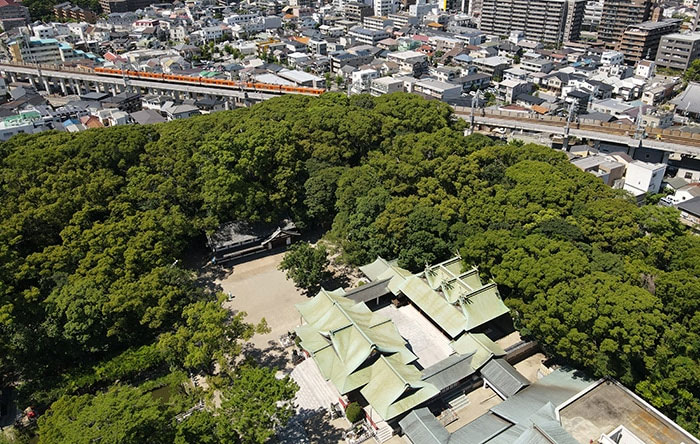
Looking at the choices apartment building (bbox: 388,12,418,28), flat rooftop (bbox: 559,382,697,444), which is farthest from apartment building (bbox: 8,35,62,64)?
flat rooftop (bbox: 559,382,697,444)

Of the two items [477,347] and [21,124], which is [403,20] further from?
[477,347]

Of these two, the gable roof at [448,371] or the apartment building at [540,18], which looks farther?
the apartment building at [540,18]

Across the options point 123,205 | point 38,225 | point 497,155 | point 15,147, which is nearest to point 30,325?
point 38,225

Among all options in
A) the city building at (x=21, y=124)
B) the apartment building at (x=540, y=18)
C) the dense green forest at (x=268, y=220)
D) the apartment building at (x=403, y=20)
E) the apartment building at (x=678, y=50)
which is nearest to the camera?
the dense green forest at (x=268, y=220)

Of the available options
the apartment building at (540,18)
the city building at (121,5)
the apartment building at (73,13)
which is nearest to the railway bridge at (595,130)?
the apartment building at (540,18)

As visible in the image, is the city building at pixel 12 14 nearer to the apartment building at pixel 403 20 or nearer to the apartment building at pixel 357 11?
the apartment building at pixel 357 11

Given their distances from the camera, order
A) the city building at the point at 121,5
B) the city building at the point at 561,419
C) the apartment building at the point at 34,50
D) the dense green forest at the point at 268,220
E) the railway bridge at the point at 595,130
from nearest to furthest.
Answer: the city building at the point at 561,419 → the dense green forest at the point at 268,220 → the railway bridge at the point at 595,130 → the apartment building at the point at 34,50 → the city building at the point at 121,5
